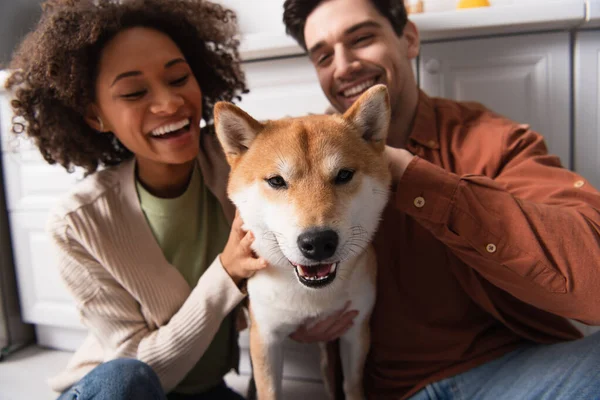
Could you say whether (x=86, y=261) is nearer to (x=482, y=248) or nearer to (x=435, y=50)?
(x=482, y=248)

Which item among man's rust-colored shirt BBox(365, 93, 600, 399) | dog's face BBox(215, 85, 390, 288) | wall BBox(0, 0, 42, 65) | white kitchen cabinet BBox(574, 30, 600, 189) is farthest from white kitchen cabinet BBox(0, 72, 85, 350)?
white kitchen cabinet BBox(574, 30, 600, 189)

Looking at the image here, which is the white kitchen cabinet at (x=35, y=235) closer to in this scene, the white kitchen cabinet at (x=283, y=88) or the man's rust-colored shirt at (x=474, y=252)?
the white kitchen cabinet at (x=283, y=88)

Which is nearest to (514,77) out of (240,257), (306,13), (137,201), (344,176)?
(306,13)

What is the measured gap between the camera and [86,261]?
3.53ft

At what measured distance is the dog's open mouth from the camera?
79 centimetres

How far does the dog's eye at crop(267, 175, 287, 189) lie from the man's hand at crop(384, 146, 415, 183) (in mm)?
264

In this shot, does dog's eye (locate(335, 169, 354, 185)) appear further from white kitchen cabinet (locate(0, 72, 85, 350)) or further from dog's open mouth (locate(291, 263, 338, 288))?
white kitchen cabinet (locate(0, 72, 85, 350))

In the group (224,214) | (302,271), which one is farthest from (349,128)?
(224,214)

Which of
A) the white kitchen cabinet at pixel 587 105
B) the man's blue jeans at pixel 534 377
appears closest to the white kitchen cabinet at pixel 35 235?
the man's blue jeans at pixel 534 377

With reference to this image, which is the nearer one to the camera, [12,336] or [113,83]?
[113,83]

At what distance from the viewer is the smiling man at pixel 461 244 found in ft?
2.67

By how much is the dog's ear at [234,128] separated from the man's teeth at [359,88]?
379 millimetres

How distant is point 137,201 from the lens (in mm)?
1143

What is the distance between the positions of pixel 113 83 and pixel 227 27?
0.53 meters
